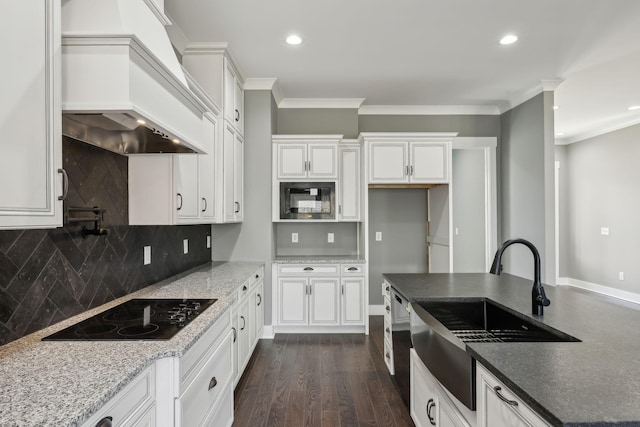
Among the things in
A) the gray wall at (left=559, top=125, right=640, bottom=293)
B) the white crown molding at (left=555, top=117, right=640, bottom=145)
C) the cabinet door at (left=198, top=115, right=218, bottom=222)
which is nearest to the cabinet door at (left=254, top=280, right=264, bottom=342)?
the cabinet door at (left=198, top=115, right=218, bottom=222)

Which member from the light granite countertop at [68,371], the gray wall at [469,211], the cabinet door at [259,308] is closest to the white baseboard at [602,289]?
the gray wall at [469,211]

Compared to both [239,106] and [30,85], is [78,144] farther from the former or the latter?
[239,106]

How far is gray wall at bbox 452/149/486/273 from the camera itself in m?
4.64

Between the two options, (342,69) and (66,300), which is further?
(342,69)

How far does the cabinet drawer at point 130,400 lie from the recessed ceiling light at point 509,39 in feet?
11.1

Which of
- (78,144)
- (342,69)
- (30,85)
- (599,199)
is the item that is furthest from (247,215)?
(599,199)

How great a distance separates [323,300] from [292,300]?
34 centimetres

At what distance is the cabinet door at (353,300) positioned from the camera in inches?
147

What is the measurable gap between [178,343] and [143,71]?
1.08 meters

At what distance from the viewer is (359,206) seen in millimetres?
3963

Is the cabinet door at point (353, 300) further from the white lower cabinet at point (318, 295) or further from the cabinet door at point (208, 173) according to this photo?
the cabinet door at point (208, 173)

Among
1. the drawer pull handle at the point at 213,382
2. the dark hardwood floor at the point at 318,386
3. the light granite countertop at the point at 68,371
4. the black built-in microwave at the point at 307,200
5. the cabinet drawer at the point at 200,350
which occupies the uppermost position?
the black built-in microwave at the point at 307,200

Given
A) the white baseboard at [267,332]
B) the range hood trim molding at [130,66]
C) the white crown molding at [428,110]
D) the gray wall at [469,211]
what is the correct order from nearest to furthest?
1. the range hood trim molding at [130,66]
2. the white baseboard at [267,332]
3. the white crown molding at [428,110]
4. the gray wall at [469,211]

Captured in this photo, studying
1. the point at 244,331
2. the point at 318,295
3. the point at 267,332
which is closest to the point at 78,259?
the point at 244,331
